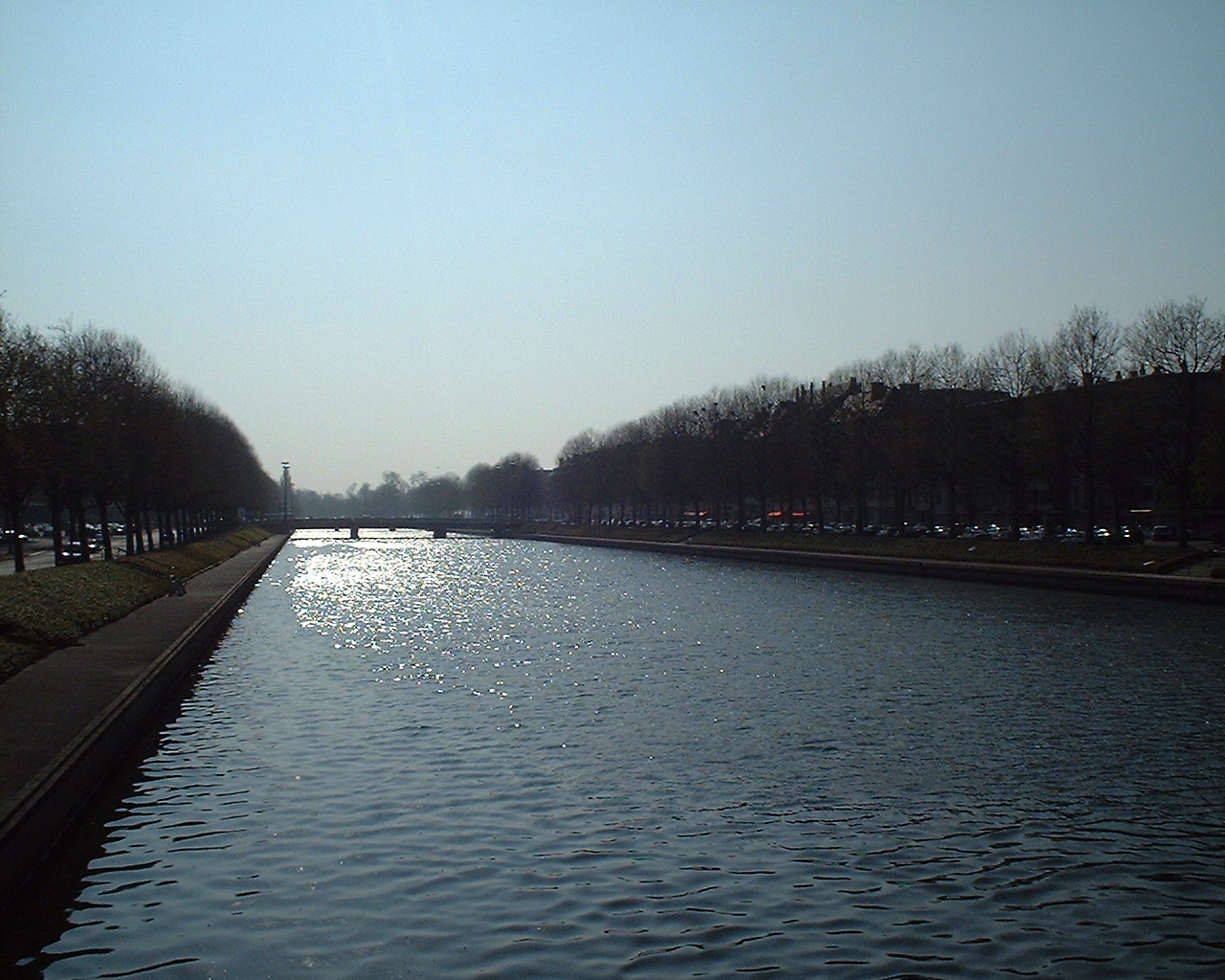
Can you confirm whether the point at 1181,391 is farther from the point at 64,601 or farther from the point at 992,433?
the point at 64,601

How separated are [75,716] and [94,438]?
3125 centimetres

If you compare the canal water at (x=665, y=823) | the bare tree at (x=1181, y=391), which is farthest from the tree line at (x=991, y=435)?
the canal water at (x=665, y=823)

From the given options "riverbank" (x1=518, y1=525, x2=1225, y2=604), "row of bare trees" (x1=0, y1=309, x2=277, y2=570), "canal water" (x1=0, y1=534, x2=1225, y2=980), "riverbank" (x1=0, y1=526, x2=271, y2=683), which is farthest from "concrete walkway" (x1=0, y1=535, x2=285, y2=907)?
"riverbank" (x1=518, y1=525, x2=1225, y2=604)

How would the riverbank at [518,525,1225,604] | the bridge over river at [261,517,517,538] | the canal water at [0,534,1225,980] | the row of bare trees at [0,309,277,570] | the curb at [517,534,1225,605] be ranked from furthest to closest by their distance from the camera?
the bridge over river at [261,517,517,538] → the riverbank at [518,525,1225,604] → the curb at [517,534,1225,605] → the row of bare trees at [0,309,277,570] → the canal water at [0,534,1225,980]

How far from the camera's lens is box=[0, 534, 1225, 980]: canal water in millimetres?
11203

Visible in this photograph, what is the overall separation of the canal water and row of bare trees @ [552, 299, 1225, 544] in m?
29.8

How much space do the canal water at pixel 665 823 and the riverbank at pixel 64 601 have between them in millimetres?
3425

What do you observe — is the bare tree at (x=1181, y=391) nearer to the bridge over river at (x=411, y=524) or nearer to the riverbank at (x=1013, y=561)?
the riverbank at (x=1013, y=561)

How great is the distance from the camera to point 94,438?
47.2 metres

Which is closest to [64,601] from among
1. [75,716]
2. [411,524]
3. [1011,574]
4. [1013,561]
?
[75,716]

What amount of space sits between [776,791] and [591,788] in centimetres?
247

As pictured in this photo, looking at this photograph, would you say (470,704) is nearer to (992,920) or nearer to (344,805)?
(344,805)

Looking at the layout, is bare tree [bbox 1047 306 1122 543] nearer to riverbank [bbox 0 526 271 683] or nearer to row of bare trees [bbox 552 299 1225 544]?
row of bare trees [bbox 552 299 1225 544]

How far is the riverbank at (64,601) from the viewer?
1038 inches
